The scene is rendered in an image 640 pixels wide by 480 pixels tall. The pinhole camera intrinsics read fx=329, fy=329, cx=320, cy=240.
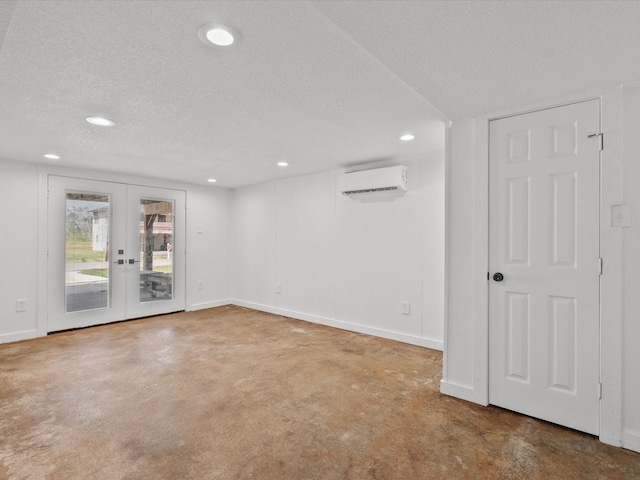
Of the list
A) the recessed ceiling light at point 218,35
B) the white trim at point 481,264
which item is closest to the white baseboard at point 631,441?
the white trim at point 481,264

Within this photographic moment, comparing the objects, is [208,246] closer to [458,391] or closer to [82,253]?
[82,253]

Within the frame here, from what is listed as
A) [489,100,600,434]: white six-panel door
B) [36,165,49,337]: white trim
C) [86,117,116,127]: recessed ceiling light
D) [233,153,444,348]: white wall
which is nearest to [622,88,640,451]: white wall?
Answer: [489,100,600,434]: white six-panel door

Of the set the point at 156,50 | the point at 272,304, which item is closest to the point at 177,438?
the point at 156,50

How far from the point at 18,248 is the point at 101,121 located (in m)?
2.74

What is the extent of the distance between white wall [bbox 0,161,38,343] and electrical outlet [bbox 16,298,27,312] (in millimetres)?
29

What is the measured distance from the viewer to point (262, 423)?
7.50 ft

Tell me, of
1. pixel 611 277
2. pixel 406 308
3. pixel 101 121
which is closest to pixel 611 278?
pixel 611 277

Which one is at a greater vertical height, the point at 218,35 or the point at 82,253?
the point at 218,35

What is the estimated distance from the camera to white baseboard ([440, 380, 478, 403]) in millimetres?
2588

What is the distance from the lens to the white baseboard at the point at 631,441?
197 cm

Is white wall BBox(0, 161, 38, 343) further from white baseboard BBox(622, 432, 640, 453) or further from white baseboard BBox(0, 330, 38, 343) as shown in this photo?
white baseboard BBox(622, 432, 640, 453)

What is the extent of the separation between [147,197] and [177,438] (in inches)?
167

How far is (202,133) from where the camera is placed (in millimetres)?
3146

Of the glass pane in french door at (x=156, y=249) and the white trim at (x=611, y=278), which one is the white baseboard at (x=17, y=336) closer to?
the glass pane in french door at (x=156, y=249)
